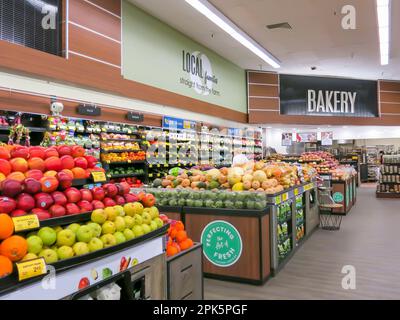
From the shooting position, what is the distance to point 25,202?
194 centimetres

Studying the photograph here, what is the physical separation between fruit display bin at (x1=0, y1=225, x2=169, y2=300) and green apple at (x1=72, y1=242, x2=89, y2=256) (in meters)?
0.04

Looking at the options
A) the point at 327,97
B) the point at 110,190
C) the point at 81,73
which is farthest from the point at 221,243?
the point at 327,97

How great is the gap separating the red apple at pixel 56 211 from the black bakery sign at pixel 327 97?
12.0m

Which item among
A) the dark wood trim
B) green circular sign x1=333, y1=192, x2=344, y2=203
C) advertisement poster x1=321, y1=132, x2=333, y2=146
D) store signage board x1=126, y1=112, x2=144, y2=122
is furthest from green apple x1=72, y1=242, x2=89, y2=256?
advertisement poster x1=321, y1=132, x2=333, y2=146

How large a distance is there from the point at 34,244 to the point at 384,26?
889 centimetres

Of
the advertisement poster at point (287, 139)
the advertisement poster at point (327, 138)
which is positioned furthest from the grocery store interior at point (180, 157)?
the advertisement poster at point (327, 138)

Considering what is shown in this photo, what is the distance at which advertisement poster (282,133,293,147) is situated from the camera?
55.1ft

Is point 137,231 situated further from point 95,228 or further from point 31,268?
point 31,268

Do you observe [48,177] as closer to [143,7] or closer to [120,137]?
[120,137]

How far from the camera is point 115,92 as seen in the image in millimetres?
6949

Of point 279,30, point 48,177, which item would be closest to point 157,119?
point 279,30

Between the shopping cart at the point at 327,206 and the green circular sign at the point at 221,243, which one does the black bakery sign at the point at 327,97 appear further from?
the green circular sign at the point at 221,243

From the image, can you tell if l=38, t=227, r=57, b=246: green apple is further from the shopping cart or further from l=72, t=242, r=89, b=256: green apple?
the shopping cart
